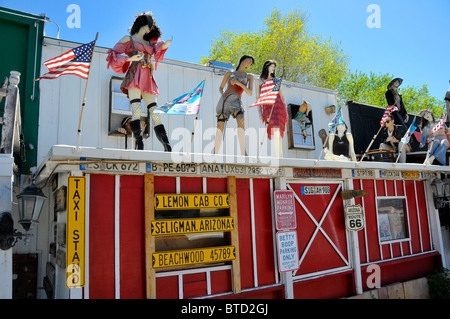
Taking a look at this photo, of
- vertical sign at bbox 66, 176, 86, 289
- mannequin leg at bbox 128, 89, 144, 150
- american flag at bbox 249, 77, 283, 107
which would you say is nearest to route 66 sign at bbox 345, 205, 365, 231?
american flag at bbox 249, 77, 283, 107

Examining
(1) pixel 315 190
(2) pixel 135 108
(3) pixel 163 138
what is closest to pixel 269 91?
(3) pixel 163 138

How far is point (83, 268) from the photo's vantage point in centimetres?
458

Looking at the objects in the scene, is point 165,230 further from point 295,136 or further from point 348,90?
point 348,90

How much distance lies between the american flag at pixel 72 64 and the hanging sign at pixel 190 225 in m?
2.31

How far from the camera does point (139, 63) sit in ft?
18.2

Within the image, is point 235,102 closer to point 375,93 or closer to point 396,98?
point 396,98

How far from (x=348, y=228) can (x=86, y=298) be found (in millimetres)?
5031

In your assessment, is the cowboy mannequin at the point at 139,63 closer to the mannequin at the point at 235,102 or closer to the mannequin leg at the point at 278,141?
the mannequin at the point at 235,102

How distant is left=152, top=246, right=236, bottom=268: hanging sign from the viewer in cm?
512

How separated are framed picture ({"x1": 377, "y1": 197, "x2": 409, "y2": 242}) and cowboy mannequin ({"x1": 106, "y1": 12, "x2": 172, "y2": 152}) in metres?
5.38

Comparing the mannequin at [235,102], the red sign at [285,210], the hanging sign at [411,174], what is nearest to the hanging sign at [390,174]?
the hanging sign at [411,174]

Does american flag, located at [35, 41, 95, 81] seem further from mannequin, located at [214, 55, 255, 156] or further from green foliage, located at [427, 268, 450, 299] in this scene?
green foliage, located at [427, 268, 450, 299]

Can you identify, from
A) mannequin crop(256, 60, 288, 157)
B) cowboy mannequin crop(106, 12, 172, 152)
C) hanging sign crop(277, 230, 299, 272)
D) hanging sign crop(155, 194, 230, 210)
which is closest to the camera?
hanging sign crop(155, 194, 230, 210)

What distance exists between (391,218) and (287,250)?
11.5 ft
